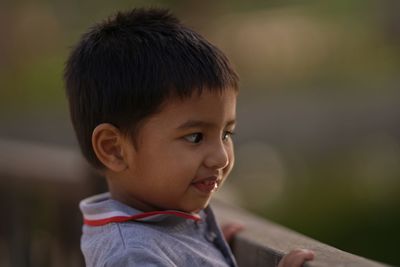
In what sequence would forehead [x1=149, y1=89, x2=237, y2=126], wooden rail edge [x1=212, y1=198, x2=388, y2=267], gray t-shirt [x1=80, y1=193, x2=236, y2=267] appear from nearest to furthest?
1. wooden rail edge [x1=212, y1=198, x2=388, y2=267]
2. gray t-shirt [x1=80, y1=193, x2=236, y2=267]
3. forehead [x1=149, y1=89, x2=237, y2=126]

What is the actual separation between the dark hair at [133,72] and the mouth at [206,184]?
0.66ft

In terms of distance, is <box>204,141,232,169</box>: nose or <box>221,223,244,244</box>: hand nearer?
<box>204,141,232,169</box>: nose

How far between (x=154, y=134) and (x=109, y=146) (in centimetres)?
14

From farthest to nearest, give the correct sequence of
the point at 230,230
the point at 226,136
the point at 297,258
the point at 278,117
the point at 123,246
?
1. the point at 278,117
2. the point at 230,230
3. the point at 226,136
4. the point at 123,246
5. the point at 297,258

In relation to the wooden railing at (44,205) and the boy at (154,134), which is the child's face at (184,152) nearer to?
the boy at (154,134)

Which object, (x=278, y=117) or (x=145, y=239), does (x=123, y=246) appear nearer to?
(x=145, y=239)

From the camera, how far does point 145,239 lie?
7.06ft

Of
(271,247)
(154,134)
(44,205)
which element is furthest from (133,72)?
(44,205)

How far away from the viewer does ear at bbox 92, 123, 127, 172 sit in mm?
2293

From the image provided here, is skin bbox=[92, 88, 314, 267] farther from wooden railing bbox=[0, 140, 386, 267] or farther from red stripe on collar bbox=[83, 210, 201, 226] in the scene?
wooden railing bbox=[0, 140, 386, 267]

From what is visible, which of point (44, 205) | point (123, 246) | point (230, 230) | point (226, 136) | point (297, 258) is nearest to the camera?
point (297, 258)

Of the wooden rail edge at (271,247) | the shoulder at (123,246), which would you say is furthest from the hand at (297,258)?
the shoulder at (123,246)

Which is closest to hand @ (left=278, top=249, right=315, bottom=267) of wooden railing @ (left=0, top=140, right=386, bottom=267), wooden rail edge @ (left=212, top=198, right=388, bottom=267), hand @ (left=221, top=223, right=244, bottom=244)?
wooden rail edge @ (left=212, top=198, right=388, bottom=267)

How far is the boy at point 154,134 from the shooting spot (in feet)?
7.29
